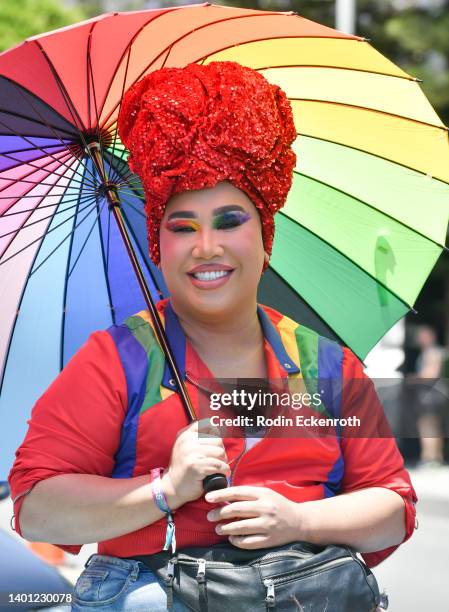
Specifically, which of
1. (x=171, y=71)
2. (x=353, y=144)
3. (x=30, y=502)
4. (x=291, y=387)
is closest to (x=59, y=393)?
(x=30, y=502)

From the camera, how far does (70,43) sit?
2.56m

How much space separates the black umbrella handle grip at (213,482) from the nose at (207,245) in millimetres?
519

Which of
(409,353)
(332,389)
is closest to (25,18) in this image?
(409,353)

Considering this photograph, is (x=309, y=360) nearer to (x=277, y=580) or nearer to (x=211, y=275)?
(x=211, y=275)

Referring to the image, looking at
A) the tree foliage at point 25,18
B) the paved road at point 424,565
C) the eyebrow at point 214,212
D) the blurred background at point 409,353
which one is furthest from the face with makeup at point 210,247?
the tree foliage at point 25,18

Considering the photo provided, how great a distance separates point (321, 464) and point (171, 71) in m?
0.98

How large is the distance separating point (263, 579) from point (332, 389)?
49 cm

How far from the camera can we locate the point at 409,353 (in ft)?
47.9

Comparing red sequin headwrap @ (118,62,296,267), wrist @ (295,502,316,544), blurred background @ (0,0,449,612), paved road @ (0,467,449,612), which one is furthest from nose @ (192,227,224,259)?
paved road @ (0,467,449,612)

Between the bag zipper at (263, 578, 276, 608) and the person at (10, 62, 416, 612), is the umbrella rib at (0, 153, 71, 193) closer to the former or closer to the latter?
the person at (10, 62, 416, 612)

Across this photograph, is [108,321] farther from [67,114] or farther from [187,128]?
[187,128]

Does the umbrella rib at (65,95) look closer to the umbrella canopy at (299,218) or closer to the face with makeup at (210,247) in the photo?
the umbrella canopy at (299,218)

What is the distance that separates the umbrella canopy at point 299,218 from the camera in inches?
114

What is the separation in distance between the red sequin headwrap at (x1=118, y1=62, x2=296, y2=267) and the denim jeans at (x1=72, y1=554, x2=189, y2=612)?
0.81 metres
